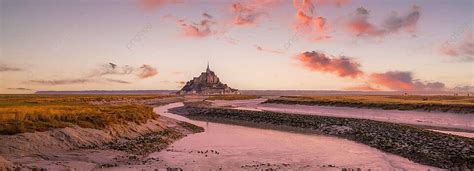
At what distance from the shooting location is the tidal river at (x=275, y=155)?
80.4 feet

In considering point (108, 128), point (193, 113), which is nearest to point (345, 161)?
point (108, 128)

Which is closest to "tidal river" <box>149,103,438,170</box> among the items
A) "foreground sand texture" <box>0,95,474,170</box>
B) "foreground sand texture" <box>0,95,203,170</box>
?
"foreground sand texture" <box>0,95,474,170</box>

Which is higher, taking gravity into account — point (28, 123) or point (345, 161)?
point (28, 123)

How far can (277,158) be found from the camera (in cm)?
2719

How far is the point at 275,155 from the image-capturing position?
93.3 feet

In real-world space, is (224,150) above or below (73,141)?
below

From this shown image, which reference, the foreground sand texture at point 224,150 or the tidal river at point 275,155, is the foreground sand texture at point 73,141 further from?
the tidal river at point 275,155

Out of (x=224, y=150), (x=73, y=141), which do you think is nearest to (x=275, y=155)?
(x=224, y=150)

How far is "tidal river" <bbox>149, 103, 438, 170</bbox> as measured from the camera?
24508mm

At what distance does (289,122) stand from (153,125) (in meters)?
20.5

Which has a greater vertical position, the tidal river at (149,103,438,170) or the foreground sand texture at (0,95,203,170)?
the foreground sand texture at (0,95,203,170)

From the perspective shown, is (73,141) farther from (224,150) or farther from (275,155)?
(275,155)

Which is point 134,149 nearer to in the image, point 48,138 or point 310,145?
point 48,138

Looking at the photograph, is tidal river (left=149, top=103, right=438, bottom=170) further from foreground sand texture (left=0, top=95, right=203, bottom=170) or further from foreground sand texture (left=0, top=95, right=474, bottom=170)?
foreground sand texture (left=0, top=95, right=203, bottom=170)
